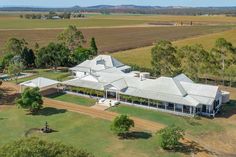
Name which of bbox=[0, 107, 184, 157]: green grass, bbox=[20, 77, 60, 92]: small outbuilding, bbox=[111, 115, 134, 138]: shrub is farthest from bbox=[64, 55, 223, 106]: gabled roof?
bbox=[111, 115, 134, 138]: shrub

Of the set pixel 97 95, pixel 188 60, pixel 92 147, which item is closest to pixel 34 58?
pixel 97 95

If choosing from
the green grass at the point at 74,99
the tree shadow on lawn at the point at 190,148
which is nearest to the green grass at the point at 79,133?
the tree shadow on lawn at the point at 190,148

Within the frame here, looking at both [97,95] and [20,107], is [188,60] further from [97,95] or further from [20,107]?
[20,107]

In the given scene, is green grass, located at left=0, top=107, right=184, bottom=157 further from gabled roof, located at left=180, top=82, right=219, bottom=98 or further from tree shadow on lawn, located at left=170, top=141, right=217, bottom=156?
gabled roof, located at left=180, top=82, right=219, bottom=98

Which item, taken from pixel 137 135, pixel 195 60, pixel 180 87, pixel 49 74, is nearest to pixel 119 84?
pixel 180 87

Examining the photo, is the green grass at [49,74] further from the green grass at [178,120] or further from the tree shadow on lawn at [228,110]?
the tree shadow on lawn at [228,110]

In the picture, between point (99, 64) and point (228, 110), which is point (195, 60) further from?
point (99, 64)
